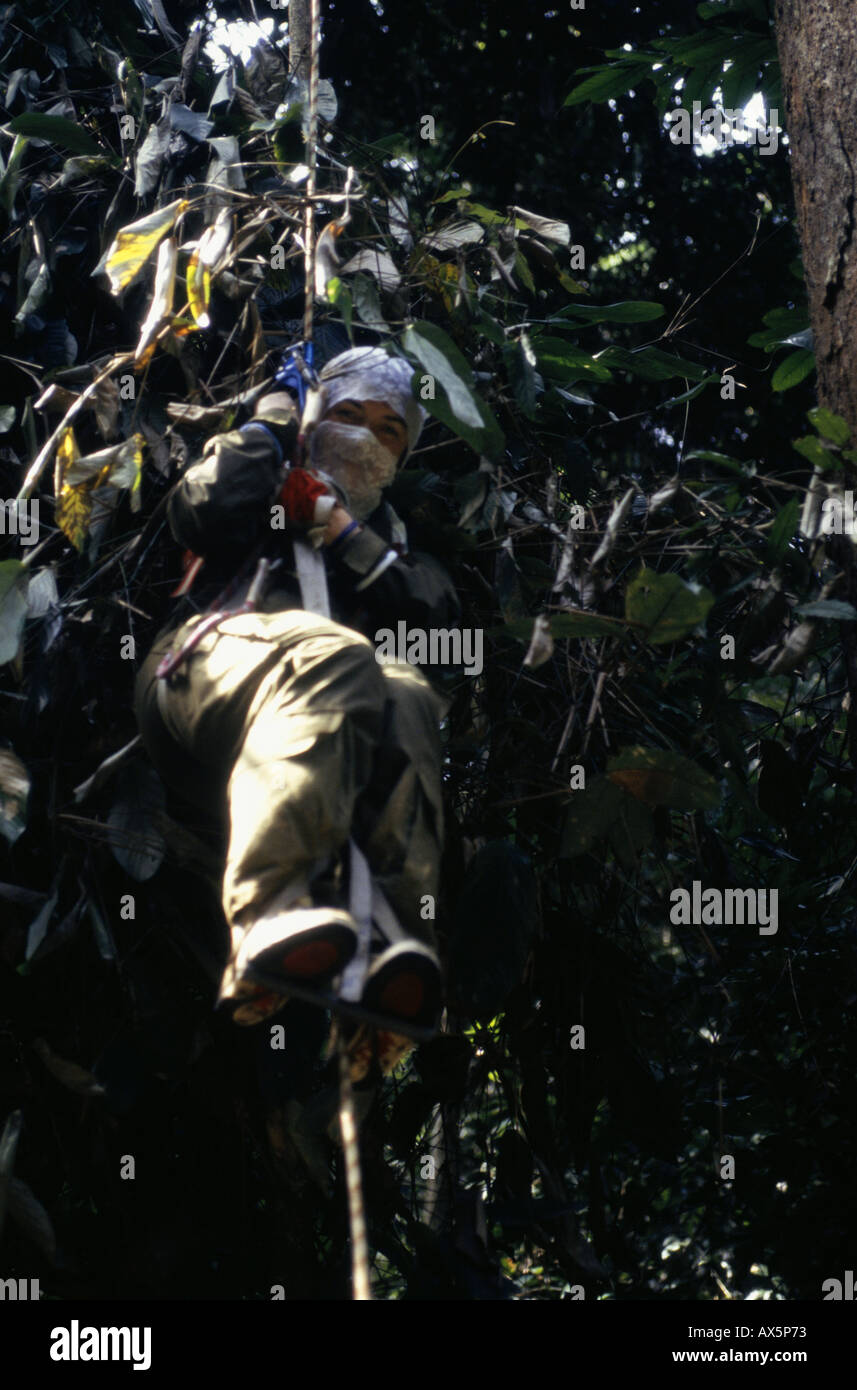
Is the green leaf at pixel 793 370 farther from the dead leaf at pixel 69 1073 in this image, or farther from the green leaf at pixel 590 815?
the dead leaf at pixel 69 1073

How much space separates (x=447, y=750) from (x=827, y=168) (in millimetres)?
Answer: 1580

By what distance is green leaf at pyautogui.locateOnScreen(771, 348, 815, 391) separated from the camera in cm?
423

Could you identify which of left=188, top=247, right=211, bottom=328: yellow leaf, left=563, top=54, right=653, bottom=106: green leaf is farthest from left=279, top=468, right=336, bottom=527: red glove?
left=563, top=54, right=653, bottom=106: green leaf

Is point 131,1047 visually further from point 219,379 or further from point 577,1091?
point 219,379

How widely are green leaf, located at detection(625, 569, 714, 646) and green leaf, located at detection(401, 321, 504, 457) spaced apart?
1.54 feet

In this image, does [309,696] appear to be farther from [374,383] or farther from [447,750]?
[447,750]

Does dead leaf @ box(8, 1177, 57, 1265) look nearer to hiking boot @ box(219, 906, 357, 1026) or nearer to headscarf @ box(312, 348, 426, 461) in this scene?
hiking boot @ box(219, 906, 357, 1026)

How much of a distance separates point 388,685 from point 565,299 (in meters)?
4.61

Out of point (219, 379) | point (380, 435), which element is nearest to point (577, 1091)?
point (380, 435)

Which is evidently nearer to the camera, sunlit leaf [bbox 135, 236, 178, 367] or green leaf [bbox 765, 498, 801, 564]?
green leaf [bbox 765, 498, 801, 564]

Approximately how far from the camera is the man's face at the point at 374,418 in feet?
10.7

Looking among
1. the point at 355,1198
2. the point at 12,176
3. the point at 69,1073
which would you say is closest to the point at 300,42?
the point at 12,176

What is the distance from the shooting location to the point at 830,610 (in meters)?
2.94

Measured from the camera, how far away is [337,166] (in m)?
3.71
